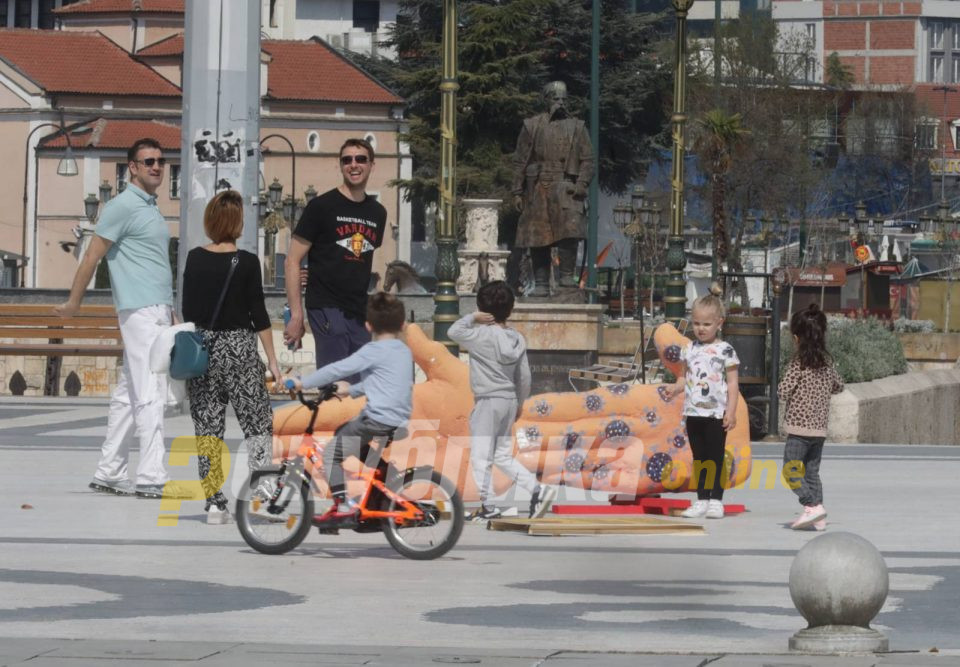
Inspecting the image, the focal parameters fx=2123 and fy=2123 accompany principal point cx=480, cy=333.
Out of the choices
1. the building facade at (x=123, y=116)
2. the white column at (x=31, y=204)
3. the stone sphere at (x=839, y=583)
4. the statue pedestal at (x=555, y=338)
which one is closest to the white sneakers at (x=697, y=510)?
the stone sphere at (x=839, y=583)

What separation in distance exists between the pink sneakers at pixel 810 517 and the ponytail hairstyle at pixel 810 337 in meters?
1.01

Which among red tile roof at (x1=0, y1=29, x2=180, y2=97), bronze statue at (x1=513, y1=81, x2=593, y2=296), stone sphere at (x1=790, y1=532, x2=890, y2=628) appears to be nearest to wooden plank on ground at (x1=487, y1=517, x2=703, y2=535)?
stone sphere at (x1=790, y1=532, x2=890, y2=628)

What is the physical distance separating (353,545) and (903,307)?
6131 centimetres

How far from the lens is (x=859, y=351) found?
23406 mm

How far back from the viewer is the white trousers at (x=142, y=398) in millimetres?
11984

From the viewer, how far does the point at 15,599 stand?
8.30 meters

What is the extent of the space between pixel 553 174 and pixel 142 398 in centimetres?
1057

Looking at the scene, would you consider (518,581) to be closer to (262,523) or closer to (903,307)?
(262,523)

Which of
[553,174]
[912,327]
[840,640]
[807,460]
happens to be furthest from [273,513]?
[912,327]

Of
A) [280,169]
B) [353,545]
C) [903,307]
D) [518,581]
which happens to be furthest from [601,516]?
[280,169]

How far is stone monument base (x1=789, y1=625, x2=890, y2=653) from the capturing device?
711 cm

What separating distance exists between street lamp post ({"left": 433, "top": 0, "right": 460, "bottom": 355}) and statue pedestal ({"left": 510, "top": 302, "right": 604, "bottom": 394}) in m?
0.88

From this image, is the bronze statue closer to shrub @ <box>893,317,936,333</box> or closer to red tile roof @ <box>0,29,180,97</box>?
shrub @ <box>893,317,936,333</box>

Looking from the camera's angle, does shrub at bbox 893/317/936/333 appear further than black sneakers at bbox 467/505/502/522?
Yes
